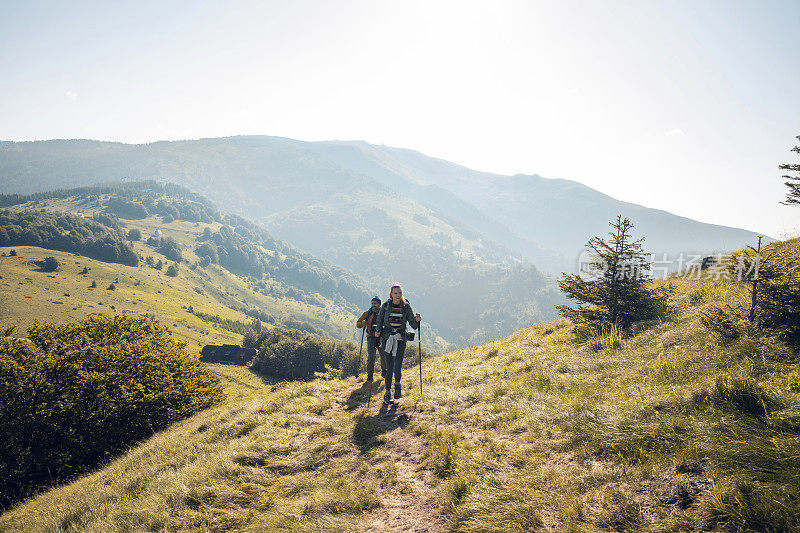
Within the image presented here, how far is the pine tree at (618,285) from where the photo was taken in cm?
1221

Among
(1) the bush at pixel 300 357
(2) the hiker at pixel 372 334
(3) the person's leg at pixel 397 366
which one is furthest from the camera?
(1) the bush at pixel 300 357

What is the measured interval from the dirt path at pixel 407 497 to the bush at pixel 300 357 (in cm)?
7400

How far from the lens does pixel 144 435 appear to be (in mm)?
15711

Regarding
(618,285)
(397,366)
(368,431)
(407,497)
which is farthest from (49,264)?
(618,285)

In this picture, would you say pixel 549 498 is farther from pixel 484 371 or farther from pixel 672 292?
pixel 672 292

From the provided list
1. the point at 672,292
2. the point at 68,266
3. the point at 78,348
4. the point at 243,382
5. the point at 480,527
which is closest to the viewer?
the point at 480,527

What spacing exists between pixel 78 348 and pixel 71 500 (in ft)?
36.9

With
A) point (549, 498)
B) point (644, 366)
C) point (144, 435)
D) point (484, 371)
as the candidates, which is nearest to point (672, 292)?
point (644, 366)

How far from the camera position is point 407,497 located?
6508mm

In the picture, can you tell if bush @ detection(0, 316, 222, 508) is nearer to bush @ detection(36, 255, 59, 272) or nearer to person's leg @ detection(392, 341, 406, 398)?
person's leg @ detection(392, 341, 406, 398)

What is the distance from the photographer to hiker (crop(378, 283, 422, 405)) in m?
11.5

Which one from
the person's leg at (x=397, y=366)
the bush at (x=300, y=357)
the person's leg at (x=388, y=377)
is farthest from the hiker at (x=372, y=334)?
the bush at (x=300, y=357)

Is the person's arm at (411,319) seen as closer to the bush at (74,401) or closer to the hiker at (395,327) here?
the hiker at (395,327)

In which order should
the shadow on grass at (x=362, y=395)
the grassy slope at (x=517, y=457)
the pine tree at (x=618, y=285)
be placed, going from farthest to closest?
the pine tree at (x=618, y=285) < the shadow on grass at (x=362, y=395) < the grassy slope at (x=517, y=457)
